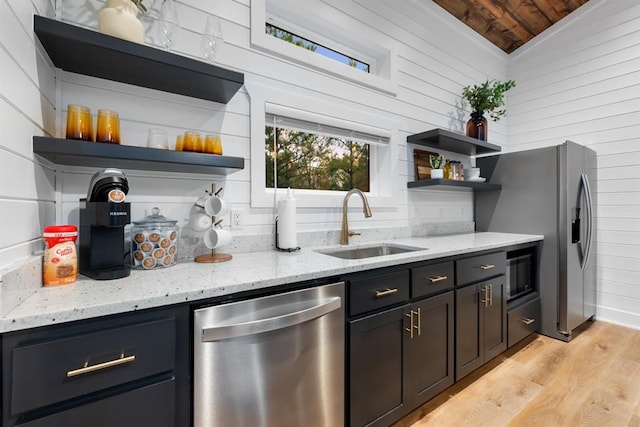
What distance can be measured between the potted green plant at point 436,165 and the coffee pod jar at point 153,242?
213 centimetres

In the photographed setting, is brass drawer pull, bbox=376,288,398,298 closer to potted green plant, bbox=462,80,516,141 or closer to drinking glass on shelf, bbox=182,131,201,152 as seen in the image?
drinking glass on shelf, bbox=182,131,201,152

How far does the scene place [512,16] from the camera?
3.21 meters

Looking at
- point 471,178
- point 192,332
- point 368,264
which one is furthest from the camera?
point 471,178

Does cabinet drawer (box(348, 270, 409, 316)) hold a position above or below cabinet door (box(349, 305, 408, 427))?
above

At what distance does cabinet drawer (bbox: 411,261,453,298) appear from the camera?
64.7 inches

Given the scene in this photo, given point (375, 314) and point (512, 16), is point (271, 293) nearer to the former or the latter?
point (375, 314)

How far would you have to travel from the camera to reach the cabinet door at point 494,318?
210 centimetres

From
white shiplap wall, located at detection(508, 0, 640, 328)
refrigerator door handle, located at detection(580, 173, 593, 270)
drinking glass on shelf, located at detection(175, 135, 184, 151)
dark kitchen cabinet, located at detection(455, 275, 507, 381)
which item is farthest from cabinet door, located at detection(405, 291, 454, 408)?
white shiplap wall, located at detection(508, 0, 640, 328)

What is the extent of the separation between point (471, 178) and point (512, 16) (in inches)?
74.6

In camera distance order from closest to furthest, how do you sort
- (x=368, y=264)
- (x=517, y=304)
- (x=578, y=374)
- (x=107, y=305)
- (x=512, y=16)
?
(x=107, y=305), (x=368, y=264), (x=578, y=374), (x=517, y=304), (x=512, y=16)

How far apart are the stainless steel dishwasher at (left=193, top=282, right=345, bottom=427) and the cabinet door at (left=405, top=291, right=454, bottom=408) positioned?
50 centimetres

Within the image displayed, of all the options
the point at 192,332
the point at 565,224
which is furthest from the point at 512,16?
the point at 192,332

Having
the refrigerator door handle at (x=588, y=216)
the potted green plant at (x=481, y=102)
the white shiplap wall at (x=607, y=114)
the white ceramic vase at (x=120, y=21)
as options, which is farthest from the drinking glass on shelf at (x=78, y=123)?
the white shiplap wall at (x=607, y=114)

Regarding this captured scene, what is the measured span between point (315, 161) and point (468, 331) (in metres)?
1.58
